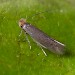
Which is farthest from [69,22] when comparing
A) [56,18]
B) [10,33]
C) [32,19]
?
[10,33]

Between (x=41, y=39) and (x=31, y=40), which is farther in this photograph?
(x=31, y=40)

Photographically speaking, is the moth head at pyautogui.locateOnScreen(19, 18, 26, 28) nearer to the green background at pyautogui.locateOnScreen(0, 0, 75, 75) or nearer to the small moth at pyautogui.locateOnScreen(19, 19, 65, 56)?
the small moth at pyautogui.locateOnScreen(19, 19, 65, 56)

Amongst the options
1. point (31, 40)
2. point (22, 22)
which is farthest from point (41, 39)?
point (22, 22)

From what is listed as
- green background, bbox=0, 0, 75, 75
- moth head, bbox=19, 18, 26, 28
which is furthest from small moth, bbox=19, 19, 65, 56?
green background, bbox=0, 0, 75, 75

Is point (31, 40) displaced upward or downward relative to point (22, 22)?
downward

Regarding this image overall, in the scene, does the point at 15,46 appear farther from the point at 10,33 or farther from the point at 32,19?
the point at 32,19

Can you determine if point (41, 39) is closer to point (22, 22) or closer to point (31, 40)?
point (31, 40)
